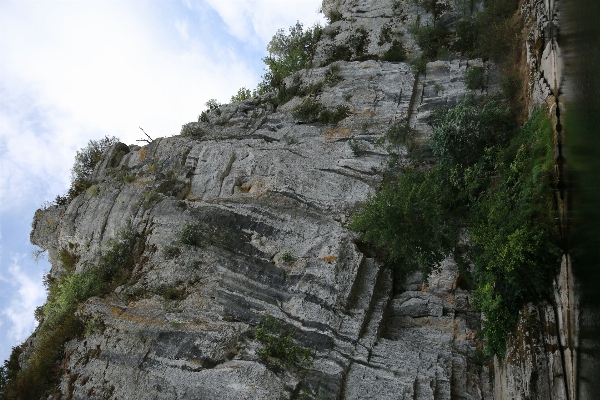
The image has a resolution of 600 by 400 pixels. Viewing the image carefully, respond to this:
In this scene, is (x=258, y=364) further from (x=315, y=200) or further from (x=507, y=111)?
(x=507, y=111)

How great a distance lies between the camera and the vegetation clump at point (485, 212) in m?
13.0

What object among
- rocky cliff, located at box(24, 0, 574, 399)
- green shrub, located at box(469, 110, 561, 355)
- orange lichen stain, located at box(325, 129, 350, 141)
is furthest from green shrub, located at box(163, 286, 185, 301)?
green shrub, located at box(469, 110, 561, 355)

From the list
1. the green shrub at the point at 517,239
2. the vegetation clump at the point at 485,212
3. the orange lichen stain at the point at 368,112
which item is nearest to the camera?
the green shrub at the point at 517,239

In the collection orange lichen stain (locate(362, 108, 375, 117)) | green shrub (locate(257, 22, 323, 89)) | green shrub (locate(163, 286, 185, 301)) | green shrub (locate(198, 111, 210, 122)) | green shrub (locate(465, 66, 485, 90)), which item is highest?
green shrub (locate(257, 22, 323, 89))

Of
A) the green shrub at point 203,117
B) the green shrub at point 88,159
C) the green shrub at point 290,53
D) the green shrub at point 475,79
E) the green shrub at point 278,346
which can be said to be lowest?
the green shrub at point 278,346

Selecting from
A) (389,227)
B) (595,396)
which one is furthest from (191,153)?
(595,396)

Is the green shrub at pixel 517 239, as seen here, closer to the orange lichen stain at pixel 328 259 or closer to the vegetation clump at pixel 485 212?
the vegetation clump at pixel 485 212

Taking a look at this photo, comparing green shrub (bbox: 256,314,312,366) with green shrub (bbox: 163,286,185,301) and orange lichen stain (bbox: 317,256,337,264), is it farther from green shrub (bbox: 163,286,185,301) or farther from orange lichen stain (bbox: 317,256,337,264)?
green shrub (bbox: 163,286,185,301)

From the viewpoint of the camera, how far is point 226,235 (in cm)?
1773

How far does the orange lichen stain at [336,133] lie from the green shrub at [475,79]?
5.80m

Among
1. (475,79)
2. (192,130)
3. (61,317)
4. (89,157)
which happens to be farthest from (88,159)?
(475,79)

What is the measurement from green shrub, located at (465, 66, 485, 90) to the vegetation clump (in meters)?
1.19

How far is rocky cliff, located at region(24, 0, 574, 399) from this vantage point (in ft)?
44.8

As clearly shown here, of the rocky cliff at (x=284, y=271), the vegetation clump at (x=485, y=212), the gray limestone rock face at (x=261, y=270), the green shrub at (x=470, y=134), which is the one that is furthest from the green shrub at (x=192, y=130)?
the green shrub at (x=470, y=134)
